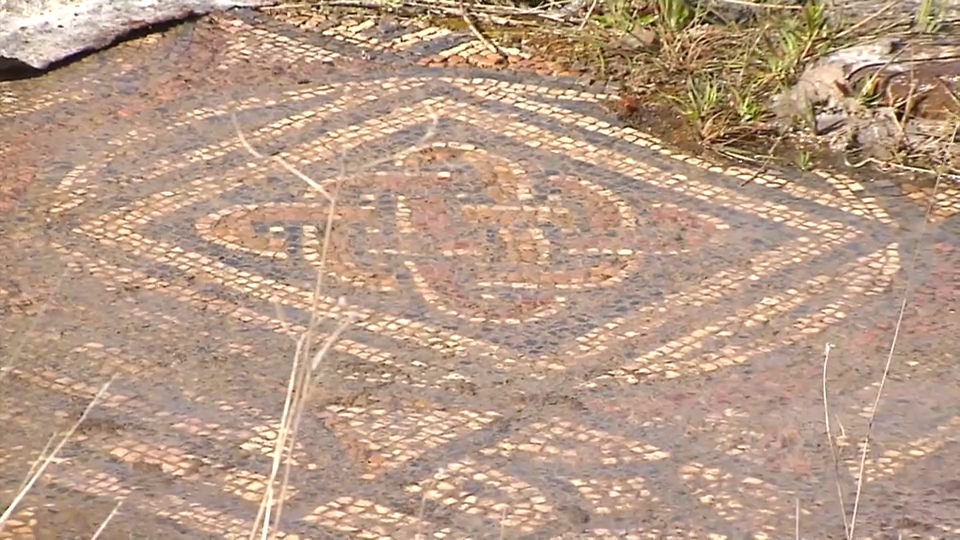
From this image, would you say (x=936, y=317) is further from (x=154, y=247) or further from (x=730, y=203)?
(x=154, y=247)

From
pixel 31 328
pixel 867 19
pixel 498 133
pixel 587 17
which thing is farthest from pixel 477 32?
pixel 31 328

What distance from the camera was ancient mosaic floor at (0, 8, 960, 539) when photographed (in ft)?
6.33

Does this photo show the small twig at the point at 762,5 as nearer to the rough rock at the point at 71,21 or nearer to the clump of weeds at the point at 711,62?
the clump of weeds at the point at 711,62

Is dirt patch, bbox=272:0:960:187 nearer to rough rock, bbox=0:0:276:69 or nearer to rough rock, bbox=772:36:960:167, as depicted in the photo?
rough rock, bbox=772:36:960:167

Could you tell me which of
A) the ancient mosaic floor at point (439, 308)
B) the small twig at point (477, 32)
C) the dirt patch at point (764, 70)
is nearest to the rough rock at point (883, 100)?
the dirt patch at point (764, 70)

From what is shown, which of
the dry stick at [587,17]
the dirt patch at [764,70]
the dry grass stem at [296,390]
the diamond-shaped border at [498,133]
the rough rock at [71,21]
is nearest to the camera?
Result: the dry grass stem at [296,390]

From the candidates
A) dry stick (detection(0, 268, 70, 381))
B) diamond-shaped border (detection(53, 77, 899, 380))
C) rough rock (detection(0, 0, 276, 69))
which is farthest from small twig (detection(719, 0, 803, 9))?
dry stick (detection(0, 268, 70, 381))

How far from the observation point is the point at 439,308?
229 centimetres

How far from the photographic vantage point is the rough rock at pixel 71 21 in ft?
9.27

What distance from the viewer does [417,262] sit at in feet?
7.80

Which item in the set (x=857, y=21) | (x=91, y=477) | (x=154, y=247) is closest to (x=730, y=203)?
(x=857, y=21)

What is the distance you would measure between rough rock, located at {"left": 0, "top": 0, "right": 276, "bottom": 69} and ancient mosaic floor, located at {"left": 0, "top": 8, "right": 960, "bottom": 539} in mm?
50

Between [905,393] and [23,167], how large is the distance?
1.52 metres

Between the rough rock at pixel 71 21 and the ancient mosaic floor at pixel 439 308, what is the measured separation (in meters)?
0.05
